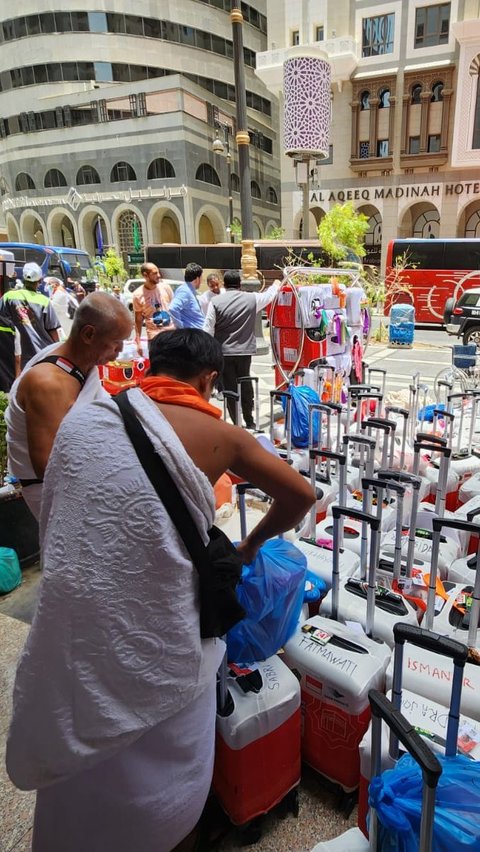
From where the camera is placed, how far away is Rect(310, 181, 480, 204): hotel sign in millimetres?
29688

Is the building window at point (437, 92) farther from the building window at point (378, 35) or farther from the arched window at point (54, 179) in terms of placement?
the arched window at point (54, 179)

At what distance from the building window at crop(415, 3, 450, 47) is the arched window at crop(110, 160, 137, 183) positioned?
2000 cm

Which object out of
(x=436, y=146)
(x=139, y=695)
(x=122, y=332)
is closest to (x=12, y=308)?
(x=122, y=332)

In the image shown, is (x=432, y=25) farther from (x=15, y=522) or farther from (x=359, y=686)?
(x=359, y=686)

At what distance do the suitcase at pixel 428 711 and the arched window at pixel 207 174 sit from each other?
39.6m

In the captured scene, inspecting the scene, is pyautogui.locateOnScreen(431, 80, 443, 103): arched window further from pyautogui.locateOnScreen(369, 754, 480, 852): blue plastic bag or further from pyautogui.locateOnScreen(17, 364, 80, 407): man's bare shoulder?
pyautogui.locateOnScreen(369, 754, 480, 852): blue plastic bag

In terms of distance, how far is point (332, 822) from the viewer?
5.66ft

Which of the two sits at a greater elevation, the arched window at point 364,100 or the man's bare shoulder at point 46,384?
the arched window at point 364,100

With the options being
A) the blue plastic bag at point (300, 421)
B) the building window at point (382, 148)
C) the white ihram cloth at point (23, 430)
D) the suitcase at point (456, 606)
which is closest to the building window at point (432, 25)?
the building window at point (382, 148)

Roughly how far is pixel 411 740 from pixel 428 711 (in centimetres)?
72

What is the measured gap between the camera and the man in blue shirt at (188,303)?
19.2 ft

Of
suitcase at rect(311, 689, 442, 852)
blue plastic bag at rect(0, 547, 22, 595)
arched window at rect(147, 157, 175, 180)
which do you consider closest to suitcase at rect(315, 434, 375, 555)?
suitcase at rect(311, 689, 442, 852)

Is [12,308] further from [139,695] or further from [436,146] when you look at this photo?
[436,146]

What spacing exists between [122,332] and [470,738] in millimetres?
1920
